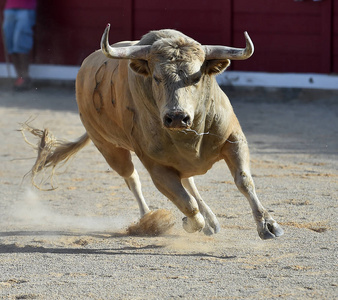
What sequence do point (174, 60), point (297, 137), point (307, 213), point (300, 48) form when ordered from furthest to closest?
point (300, 48) < point (297, 137) < point (307, 213) < point (174, 60)

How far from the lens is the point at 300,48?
34.7 ft

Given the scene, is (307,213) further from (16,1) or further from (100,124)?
(16,1)

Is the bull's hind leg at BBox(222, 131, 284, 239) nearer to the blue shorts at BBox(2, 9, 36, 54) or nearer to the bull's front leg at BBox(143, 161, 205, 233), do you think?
the bull's front leg at BBox(143, 161, 205, 233)

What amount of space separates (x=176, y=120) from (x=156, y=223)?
1.12 metres

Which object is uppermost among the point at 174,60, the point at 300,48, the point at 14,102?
the point at 174,60

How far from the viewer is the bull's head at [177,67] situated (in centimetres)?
373

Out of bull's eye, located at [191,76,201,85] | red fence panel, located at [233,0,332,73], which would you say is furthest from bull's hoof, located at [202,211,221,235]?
red fence panel, located at [233,0,332,73]

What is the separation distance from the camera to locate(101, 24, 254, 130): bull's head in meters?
3.73

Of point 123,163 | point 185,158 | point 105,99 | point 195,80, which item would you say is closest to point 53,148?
point 123,163

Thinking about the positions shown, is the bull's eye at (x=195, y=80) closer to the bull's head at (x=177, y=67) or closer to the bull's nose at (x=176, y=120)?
the bull's head at (x=177, y=67)

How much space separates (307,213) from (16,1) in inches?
331

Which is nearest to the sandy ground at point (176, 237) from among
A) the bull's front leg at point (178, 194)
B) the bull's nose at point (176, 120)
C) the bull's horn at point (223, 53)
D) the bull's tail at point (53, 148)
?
the bull's front leg at point (178, 194)

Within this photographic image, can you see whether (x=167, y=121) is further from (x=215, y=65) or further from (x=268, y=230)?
(x=268, y=230)

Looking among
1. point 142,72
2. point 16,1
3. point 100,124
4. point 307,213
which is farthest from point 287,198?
point 16,1
